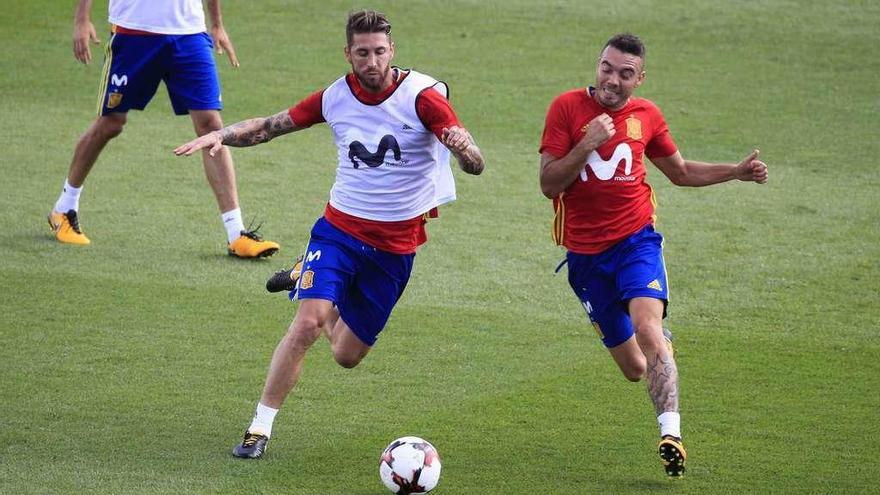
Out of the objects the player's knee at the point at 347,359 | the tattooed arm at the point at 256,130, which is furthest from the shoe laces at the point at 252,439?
the tattooed arm at the point at 256,130

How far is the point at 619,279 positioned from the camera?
23.5ft

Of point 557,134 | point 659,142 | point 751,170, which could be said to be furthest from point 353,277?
point 751,170

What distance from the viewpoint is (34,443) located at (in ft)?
22.7

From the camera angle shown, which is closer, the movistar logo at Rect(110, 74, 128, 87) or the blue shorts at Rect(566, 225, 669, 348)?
the blue shorts at Rect(566, 225, 669, 348)

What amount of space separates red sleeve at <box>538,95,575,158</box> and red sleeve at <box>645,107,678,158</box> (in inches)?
20.9

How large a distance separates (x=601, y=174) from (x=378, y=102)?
3.96ft

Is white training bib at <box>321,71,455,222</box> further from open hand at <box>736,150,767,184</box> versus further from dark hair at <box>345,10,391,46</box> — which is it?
open hand at <box>736,150,767,184</box>

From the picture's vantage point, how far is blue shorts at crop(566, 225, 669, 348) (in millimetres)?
7094

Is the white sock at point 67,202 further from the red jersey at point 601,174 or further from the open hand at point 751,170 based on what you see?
the open hand at point 751,170

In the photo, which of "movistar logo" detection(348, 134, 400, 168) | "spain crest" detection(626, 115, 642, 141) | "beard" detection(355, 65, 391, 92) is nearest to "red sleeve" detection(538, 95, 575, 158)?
"spain crest" detection(626, 115, 642, 141)

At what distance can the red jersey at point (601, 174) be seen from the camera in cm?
720

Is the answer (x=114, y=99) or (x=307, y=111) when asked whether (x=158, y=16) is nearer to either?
(x=114, y=99)

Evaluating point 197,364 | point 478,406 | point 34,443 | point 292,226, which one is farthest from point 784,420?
point 292,226

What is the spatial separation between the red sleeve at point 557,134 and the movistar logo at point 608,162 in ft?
0.45
